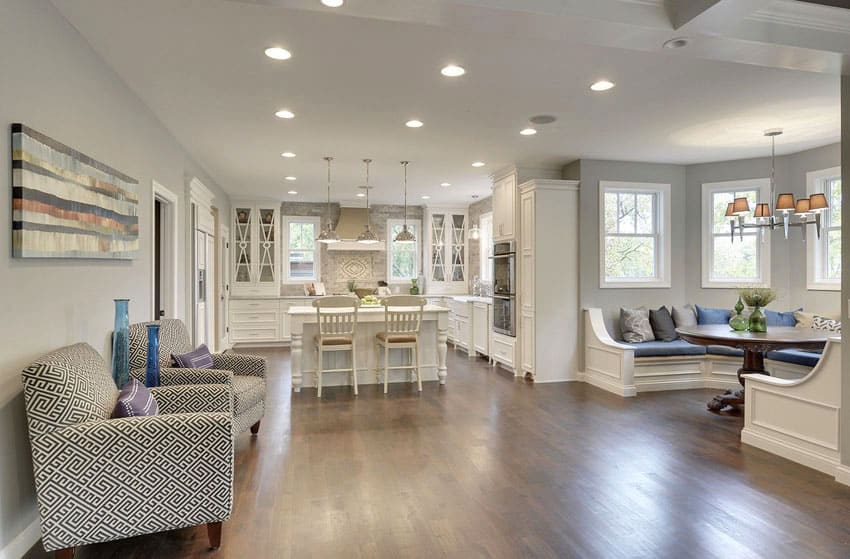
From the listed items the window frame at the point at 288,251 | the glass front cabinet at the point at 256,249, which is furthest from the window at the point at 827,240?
the glass front cabinet at the point at 256,249

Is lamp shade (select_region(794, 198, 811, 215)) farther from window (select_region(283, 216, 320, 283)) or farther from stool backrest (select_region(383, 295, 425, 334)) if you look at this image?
window (select_region(283, 216, 320, 283))

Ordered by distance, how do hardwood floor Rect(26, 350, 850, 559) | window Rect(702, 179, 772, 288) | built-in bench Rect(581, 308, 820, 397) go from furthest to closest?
window Rect(702, 179, 772, 288) < built-in bench Rect(581, 308, 820, 397) < hardwood floor Rect(26, 350, 850, 559)

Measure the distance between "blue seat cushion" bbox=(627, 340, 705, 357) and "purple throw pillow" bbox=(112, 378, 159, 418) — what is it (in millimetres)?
4533

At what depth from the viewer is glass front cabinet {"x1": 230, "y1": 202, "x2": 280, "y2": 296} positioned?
9.13 m

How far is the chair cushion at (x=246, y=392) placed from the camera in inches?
135

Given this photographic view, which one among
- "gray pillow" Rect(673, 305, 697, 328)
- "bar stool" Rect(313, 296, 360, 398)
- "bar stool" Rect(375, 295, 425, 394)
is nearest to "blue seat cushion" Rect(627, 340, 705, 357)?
"gray pillow" Rect(673, 305, 697, 328)

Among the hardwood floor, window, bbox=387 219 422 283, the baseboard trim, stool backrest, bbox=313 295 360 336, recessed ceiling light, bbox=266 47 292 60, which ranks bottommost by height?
the hardwood floor

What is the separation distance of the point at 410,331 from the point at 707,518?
3439 mm

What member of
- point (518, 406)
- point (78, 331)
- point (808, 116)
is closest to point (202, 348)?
point (78, 331)

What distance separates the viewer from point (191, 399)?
2889 millimetres

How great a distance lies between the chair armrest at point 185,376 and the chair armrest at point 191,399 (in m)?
0.36

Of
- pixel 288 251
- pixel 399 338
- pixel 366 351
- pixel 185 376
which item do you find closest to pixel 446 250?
pixel 288 251

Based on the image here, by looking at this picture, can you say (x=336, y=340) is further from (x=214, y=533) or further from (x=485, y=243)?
(x=485, y=243)

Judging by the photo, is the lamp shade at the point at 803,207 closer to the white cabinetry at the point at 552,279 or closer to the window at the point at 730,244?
the window at the point at 730,244
